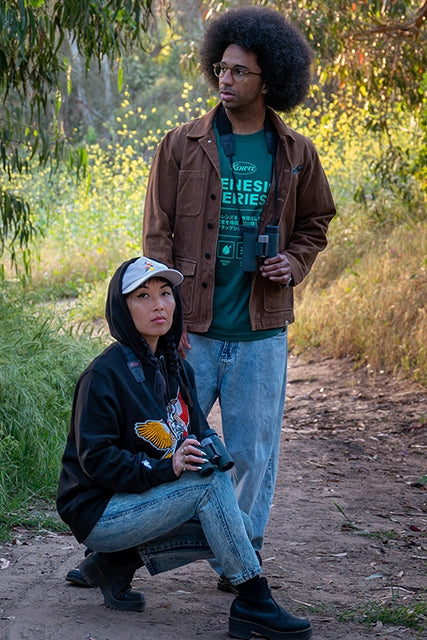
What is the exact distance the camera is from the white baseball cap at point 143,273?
3262 mm

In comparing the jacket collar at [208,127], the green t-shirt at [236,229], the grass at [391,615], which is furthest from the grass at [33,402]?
the jacket collar at [208,127]

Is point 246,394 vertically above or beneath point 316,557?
above

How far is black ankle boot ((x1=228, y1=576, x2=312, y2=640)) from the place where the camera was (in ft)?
10.6

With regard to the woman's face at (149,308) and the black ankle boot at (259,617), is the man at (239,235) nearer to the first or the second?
the woman's face at (149,308)

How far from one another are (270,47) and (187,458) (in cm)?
167

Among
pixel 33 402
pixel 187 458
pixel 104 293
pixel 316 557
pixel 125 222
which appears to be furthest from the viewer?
pixel 125 222

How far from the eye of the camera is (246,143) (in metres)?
3.75

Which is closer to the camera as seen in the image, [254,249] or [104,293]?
[254,249]

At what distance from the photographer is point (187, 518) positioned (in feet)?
10.5

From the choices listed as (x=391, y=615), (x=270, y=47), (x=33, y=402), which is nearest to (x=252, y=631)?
(x=391, y=615)

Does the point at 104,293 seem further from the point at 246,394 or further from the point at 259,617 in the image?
the point at 259,617

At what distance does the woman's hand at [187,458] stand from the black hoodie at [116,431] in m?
0.03

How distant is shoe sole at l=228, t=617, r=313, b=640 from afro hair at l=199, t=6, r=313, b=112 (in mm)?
2005

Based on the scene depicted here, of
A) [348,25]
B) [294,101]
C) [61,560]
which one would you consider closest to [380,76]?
[348,25]
